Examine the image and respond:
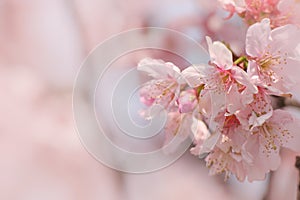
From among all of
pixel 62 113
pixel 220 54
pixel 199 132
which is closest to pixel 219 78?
pixel 220 54

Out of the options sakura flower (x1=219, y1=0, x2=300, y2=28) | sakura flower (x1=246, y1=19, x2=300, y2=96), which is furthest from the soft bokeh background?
sakura flower (x1=246, y1=19, x2=300, y2=96)

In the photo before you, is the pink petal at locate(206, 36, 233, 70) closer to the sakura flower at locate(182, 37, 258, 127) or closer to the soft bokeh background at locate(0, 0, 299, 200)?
the sakura flower at locate(182, 37, 258, 127)

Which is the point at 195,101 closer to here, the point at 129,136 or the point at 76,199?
the point at 129,136

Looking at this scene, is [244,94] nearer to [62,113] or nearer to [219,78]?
[219,78]

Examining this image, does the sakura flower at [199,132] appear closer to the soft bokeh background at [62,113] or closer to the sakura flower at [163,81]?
the sakura flower at [163,81]

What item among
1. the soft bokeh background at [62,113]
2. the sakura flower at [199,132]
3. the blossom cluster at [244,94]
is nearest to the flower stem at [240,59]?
the blossom cluster at [244,94]

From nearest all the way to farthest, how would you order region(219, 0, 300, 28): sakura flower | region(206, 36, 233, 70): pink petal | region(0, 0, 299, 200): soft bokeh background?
region(206, 36, 233, 70): pink petal → region(219, 0, 300, 28): sakura flower → region(0, 0, 299, 200): soft bokeh background
